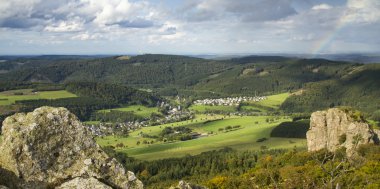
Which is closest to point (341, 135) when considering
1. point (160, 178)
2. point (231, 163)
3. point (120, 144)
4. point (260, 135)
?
point (231, 163)

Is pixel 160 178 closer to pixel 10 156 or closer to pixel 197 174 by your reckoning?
pixel 197 174

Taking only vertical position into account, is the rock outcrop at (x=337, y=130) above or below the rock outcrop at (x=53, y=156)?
below

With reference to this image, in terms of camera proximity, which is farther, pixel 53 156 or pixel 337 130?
pixel 337 130

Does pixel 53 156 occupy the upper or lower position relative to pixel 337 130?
upper

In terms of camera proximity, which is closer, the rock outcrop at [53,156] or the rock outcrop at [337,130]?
the rock outcrop at [53,156]
